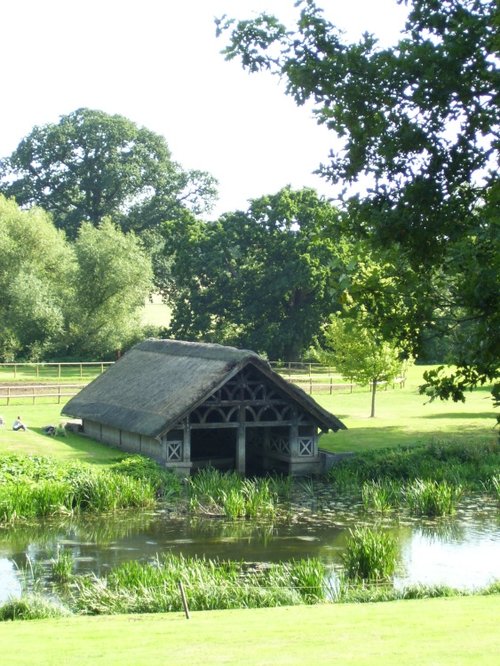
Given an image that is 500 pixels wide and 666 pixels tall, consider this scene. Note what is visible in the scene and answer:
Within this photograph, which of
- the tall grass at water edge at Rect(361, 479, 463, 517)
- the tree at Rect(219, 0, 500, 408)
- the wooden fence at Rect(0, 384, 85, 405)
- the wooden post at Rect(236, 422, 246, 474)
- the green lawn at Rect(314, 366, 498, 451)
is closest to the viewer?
the tree at Rect(219, 0, 500, 408)

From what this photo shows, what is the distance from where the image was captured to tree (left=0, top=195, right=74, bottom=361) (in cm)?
6444

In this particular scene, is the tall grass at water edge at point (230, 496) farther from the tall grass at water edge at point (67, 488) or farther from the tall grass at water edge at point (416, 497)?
the tall grass at water edge at point (416, 497)

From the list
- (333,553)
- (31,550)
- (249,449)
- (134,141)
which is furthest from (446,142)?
(134,141)

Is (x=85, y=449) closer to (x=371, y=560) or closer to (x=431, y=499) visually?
(x=431, y=499)

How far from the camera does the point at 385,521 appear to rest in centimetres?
2700

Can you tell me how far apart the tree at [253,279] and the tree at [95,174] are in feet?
70.3

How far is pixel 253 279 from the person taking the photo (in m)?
65.7

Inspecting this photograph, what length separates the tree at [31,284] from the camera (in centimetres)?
6444

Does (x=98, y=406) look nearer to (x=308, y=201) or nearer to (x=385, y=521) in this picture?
(x=385, y=521)

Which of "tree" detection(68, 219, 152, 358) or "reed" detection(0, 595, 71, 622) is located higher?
"tree" detection(68, 219, 152, 358)

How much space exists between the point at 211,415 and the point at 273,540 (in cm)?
1165

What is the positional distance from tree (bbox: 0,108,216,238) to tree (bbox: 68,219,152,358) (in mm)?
18320

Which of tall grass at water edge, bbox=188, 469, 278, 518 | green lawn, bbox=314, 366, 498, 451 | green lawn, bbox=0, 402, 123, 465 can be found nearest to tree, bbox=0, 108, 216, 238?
green lawn, bbox=314, 366, 498, 451

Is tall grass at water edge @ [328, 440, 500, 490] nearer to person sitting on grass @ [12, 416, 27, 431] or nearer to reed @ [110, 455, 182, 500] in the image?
reed @ [110, 455, 182, 500]
